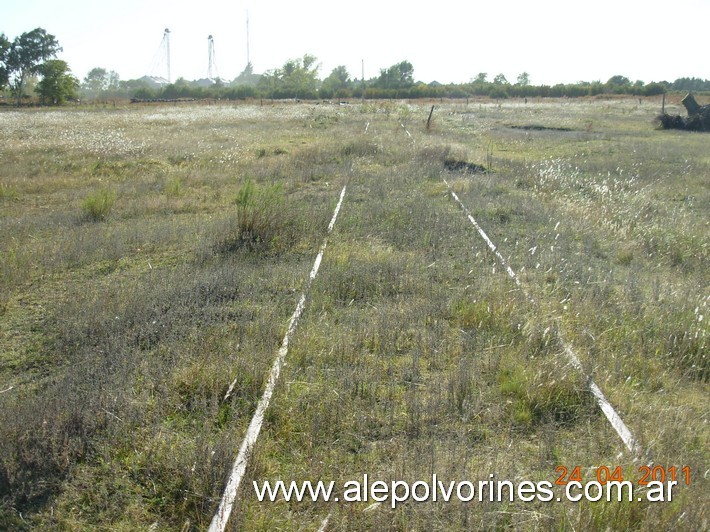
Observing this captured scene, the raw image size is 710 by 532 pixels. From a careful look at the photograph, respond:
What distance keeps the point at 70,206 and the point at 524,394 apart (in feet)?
35.5

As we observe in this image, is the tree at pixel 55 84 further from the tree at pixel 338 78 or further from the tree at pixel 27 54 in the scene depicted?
the tree at pixel 338 78

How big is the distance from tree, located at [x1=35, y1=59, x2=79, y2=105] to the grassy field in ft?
243

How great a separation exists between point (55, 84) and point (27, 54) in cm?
1470

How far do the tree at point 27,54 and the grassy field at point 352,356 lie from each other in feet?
284

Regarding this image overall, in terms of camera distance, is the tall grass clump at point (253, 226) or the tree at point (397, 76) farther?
the tree at point (397, 76)

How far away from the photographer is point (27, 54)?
85438 millimetres

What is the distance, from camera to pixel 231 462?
344cm

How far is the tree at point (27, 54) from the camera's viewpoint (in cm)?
8381

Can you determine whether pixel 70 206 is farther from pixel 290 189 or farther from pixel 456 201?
pixel 456 201

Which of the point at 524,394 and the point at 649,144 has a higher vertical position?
the point at 649,144

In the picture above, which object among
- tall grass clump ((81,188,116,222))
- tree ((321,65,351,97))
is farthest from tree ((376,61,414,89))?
tall grass clump ((81,188,116,222))

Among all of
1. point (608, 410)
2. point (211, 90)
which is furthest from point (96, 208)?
point (211, 90)

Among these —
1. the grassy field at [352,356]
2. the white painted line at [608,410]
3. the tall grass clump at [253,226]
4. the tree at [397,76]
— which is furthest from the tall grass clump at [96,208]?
the tree at [397,76]

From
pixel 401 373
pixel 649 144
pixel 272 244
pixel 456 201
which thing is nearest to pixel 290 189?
pixel 456 201
